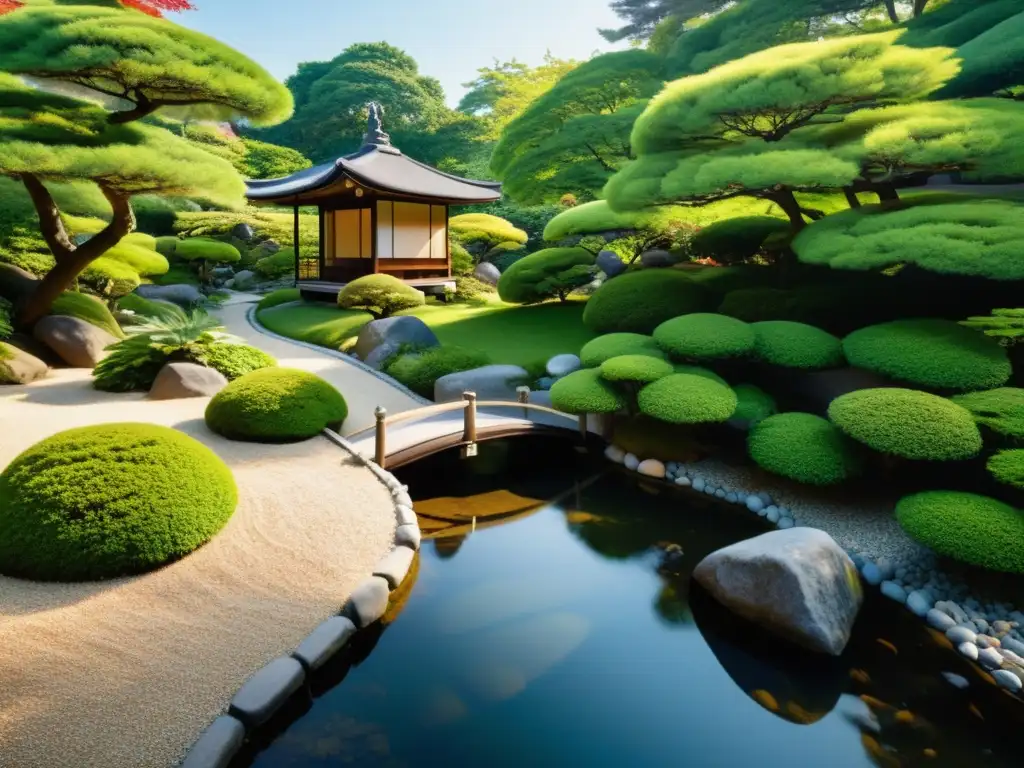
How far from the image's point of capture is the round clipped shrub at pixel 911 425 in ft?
Result: 17.5

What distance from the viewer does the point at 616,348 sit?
8.39m

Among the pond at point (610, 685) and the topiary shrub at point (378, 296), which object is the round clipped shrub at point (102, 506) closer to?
the pond at point (610, 685)

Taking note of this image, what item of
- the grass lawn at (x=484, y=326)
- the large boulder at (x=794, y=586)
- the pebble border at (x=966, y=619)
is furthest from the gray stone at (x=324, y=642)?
the grass lawn at (x=484, y=326)

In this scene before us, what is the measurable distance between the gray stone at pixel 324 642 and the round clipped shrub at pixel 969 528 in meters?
4.29

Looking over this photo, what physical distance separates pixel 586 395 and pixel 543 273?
22.6 ft

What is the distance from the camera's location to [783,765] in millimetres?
3525

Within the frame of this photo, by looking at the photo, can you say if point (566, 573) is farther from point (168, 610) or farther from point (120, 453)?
point (120, 453)

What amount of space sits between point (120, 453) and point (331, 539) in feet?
5.09

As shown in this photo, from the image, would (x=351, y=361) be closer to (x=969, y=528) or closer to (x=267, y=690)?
(x=267, y=690)

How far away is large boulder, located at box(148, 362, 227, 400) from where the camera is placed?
7801mm

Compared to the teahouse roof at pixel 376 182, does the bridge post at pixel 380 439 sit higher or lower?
lower

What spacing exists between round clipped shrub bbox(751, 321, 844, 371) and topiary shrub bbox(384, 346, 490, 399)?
407cm

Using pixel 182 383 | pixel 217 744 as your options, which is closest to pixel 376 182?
pixel 182 383

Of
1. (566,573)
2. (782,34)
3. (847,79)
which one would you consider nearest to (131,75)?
(566,573)
